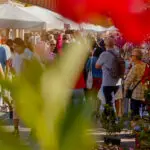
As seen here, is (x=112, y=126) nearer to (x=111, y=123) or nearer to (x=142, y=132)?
(x=111, y=123)

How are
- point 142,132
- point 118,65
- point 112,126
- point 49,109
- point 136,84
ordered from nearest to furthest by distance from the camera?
1. point 49,109
2. point 118,65
3. point 142,132
4. point 112,126
5. point 136,84

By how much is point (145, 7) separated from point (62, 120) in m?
0.22

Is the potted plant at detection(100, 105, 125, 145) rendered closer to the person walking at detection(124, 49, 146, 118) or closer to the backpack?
the person walking at detection(124, 49, 146, 118)

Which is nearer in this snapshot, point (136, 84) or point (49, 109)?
point (49, 109)

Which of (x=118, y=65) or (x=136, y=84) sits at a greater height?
(x=118, y=65)

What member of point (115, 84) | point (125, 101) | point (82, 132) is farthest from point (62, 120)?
point (125, 101)

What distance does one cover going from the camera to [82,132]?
351 mm

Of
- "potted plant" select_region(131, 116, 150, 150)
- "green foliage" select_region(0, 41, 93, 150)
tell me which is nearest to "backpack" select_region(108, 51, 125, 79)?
"green foliage" select_region(0, 41, 93, 150)

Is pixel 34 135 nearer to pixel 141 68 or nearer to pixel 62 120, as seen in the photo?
pixel 62 120

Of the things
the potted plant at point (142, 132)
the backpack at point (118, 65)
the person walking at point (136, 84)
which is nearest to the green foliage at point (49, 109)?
the backpack at point (118, 65)

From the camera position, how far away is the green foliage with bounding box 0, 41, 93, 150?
35cm

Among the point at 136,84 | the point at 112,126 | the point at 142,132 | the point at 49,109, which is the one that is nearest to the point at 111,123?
the point at 112,126

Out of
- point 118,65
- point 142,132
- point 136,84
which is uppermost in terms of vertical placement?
point 118,65

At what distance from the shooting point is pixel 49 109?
0.35 meters
